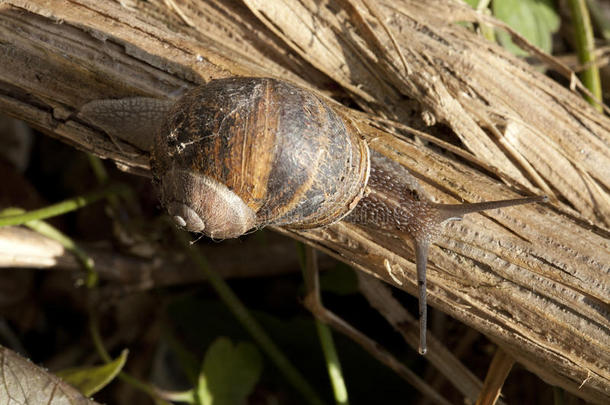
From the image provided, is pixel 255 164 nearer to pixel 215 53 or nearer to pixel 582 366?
pixel 215 53

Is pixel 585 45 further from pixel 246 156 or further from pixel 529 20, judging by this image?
pixel 246 156

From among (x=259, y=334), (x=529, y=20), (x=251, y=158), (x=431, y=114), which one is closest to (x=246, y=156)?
(x=251, y=158)

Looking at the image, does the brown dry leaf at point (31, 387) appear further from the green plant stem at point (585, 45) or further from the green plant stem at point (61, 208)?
the green plant stem at point (585, 45)

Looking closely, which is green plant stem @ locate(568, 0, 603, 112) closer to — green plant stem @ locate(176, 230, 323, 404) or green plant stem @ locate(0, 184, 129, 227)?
green plant stem @ locate(176, 230, 323, 404)

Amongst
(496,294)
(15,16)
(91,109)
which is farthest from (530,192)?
(15,16)

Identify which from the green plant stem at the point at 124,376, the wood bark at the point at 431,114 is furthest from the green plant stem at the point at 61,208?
the green plant stem at the point at 124,376

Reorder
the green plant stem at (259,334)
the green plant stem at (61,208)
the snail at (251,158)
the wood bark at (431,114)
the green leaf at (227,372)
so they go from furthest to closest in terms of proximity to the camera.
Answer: the green plant stem at (259,334), the green leaf at (227,372), the green plant stem at (61,208), the wood bark at (431,114), the snail at (251,158)
